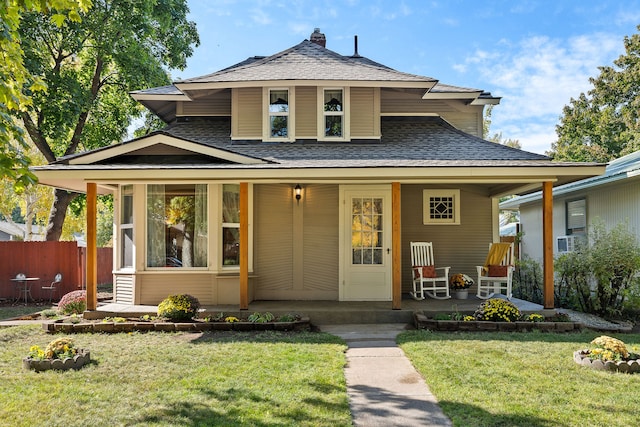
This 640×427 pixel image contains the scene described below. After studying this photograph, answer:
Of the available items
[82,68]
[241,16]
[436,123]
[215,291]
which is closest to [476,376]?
[215,291]

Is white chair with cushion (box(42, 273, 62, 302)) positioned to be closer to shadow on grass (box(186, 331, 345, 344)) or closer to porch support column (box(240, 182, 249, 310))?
porch support column (box(240, 182, 249, 310))

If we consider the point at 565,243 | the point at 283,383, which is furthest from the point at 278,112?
the point at 565,243

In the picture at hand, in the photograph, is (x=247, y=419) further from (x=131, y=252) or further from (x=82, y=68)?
(x=82, y=68)

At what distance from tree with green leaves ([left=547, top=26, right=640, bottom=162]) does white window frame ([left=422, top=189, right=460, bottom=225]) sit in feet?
44.0

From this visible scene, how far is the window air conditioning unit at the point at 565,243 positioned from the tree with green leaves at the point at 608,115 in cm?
962

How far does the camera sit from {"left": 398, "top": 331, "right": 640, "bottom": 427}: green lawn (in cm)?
390

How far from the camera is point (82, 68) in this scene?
16766mm

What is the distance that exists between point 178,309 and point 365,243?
375 centimetres

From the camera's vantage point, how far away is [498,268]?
30.4ft

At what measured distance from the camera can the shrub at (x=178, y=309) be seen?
297 inches

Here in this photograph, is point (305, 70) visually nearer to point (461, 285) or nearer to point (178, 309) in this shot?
point (461, 285)

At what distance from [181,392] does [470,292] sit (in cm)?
741

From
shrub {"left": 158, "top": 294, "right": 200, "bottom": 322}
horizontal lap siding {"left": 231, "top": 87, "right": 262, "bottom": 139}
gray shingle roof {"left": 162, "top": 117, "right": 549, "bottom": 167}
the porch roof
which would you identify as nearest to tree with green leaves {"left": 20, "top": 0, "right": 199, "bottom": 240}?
gray shingle roof {"left": 162, "top": 117, "right": 549, "bottom": 167}

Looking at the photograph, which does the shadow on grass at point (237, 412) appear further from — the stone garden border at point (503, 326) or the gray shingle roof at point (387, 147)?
the gray shingle roof at point (387, 147)
